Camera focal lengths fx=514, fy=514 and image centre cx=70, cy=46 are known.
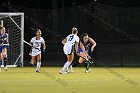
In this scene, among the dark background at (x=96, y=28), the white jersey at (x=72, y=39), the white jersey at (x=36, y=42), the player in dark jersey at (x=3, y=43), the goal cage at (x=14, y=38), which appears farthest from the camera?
the dark background at (x=96, y=28)

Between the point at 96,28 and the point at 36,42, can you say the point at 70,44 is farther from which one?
the point at 96,28

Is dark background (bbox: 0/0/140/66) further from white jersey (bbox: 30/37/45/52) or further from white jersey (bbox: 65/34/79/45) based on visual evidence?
white jersey (bbox: 65/34/79/45)

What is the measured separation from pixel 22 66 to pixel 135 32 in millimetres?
6606

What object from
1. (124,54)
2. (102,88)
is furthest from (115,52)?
(102,88)

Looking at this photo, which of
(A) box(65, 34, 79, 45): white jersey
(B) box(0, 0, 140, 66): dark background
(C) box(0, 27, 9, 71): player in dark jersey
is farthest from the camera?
(B) box(0, 0, 140, 66): dark background

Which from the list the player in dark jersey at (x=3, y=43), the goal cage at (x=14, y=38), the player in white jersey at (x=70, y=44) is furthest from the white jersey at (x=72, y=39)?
the goal cage at (x=14, y=38)

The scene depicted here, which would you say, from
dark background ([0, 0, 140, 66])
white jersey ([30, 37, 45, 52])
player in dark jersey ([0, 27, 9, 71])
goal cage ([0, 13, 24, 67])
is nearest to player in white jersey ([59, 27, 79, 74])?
white jersey ([30, 37, 45, 52])

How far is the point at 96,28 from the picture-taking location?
28.3 m

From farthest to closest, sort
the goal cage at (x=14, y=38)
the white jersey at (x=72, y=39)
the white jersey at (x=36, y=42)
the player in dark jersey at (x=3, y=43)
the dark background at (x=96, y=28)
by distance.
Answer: the dark background at (x=96, y=28)
the goal cage at (x=14, y=38)
the player in dark jersey at (x=3, y=43)
the white jersey at (x=36, y=42)
the white jersey at (x=72, y=39)

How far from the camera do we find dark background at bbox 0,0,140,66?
28266mm

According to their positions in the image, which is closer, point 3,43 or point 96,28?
point 3,43

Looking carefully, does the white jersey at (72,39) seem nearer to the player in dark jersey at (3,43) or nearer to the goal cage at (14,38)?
the player in dark jersey at (3,43)

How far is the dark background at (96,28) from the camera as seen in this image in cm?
2827

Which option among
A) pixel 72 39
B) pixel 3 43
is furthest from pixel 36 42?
pixel 72 39
